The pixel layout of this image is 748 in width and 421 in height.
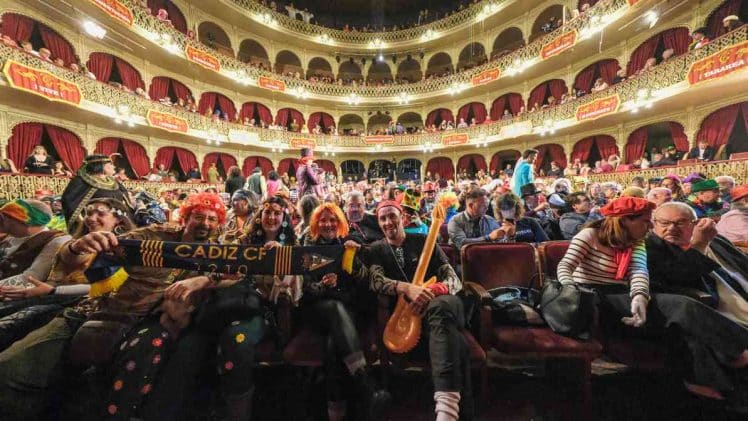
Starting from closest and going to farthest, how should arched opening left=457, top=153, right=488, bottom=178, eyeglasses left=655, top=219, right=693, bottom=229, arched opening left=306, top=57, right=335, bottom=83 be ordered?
eyeglasses left=655, top=219, right=693, bottom=229
arched opening left=457, top=153, right=488, bottom=178
arched opening left=306, top=57, right=335, bottom=83

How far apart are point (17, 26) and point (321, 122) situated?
491 inches

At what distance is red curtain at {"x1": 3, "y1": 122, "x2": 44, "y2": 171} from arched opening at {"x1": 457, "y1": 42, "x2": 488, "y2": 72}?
731 inches

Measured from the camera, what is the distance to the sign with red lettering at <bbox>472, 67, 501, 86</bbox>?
47.1 ft

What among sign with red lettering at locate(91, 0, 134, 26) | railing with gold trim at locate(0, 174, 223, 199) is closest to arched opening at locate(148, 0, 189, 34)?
sign with red lettering at locate(91, 0, 134, 26)

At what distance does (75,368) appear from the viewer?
1.67 metres

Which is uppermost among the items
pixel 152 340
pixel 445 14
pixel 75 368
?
pixel 445 14

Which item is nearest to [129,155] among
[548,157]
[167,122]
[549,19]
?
[167,122]

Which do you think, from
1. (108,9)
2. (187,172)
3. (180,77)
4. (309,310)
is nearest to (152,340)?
(309,310)

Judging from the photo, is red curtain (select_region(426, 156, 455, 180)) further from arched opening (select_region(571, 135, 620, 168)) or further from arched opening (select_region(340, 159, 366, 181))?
arched opening (select_region(571, 135, 620, 168))

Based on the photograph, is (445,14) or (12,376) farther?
(445,14)

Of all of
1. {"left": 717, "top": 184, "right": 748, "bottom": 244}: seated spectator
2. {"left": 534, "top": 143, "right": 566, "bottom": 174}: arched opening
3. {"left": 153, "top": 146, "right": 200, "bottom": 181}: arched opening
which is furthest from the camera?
{"left": 534, "top": 143, "right": 566, "bottom": 174}: arched opening

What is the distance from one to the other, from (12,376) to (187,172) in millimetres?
13679

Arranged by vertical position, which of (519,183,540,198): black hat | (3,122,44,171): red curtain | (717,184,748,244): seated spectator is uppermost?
(3,122,44,171): red curtain

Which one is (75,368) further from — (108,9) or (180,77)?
(180,77)
